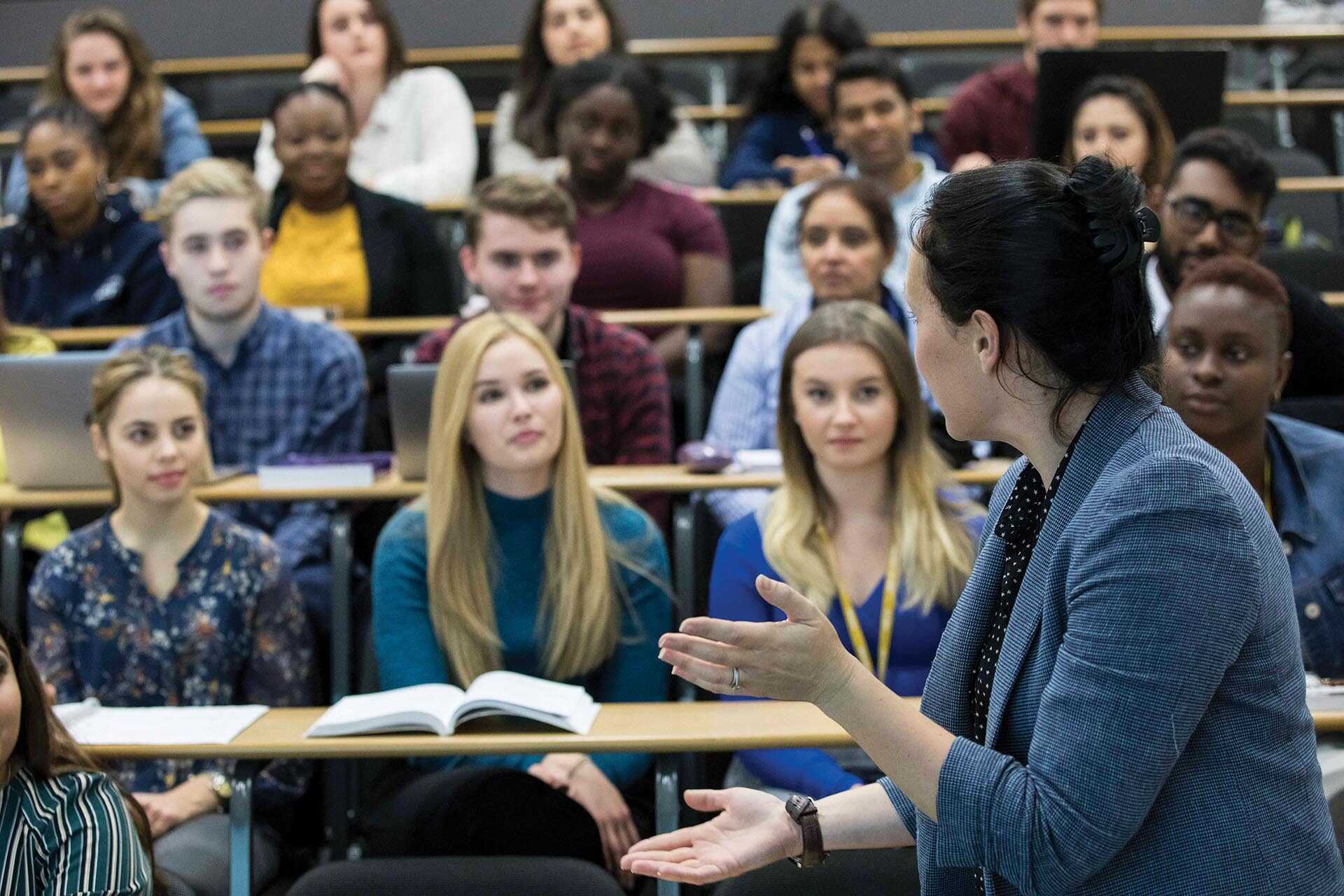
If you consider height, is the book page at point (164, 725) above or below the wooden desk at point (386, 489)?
below

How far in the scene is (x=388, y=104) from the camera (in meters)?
4.32

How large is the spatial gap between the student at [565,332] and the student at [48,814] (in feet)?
4.88

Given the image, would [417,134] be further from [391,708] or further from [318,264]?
[391,708]

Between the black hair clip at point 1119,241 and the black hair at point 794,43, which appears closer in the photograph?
the black hair clip at point 1119,241

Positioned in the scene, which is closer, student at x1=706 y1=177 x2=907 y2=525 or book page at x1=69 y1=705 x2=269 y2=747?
book page at x1=69 y1=705 x2=269 y2=747

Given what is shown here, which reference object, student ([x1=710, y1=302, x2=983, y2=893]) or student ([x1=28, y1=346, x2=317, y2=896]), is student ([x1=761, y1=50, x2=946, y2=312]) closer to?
student ([x1=710, y1=302, x2=983, y2=893])

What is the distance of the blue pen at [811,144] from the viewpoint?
442cm

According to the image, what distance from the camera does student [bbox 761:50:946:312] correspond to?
11.8 feet

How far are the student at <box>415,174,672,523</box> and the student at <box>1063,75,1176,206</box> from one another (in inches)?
46.1

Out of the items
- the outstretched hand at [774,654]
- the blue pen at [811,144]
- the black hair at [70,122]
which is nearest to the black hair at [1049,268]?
the outstretched hand at [774,654]

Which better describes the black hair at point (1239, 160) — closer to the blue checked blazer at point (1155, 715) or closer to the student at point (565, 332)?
the student at point (565, 332)

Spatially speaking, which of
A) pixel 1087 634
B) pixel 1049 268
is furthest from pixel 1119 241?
pixel 1087 634

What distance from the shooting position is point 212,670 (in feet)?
7.45

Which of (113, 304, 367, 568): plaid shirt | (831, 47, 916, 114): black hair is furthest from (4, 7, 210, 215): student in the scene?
(831, 47, 916, 114): black hair
